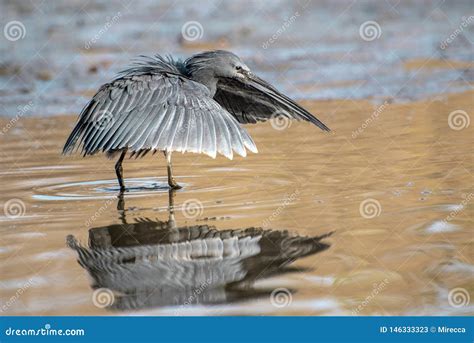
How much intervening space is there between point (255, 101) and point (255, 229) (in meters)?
2.88

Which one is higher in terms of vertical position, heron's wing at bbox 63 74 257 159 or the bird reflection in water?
heron's wing at bbox 63 74 257 159

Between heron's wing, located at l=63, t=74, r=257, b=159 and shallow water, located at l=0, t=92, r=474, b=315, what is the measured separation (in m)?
0.51

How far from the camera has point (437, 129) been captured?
11164mm

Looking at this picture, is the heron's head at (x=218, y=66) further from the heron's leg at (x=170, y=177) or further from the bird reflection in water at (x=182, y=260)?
the bird reflection in water at (x=182, y=260)

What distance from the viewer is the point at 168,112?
8.55 metres

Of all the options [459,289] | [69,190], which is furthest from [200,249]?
[69,190]

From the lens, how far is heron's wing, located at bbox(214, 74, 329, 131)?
961 centimetres

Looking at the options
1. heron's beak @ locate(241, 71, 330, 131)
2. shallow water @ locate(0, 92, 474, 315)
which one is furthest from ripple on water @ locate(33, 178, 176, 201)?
heron's beak @ locate(241, 71, 330, 131)

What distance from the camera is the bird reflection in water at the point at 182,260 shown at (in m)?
5.96

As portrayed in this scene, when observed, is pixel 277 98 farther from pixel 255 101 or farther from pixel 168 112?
pixel 168 112

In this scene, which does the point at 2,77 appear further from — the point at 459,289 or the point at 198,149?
the point at 459,289

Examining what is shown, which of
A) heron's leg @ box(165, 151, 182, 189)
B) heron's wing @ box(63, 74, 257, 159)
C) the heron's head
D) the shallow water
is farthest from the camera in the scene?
the heron's head

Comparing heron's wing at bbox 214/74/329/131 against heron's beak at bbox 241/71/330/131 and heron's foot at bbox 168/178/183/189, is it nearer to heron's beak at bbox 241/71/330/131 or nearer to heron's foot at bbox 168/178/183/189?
heron's beak at bbox 241/71/330/131

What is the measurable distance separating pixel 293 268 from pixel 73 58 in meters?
10.8
